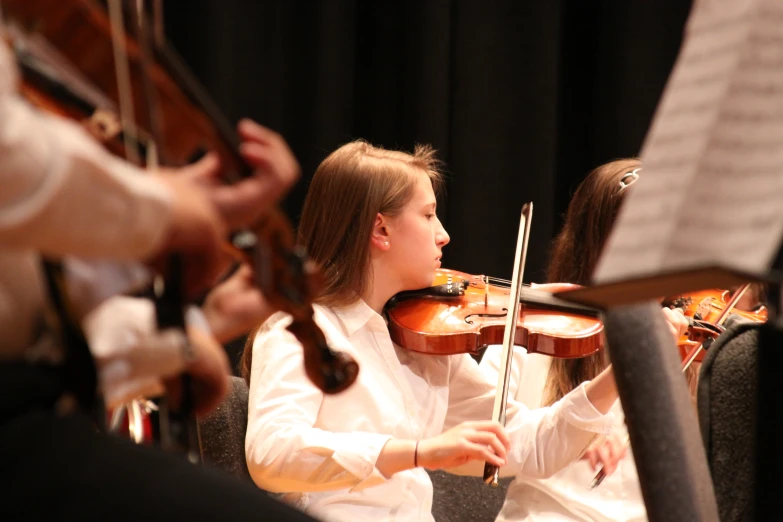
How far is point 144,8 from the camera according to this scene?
Result: 79 cm

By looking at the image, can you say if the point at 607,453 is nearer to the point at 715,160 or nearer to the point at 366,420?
the point at 366,420

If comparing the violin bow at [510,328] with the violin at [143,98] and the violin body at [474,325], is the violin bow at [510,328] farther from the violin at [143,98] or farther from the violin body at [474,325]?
the violin at [143,98]

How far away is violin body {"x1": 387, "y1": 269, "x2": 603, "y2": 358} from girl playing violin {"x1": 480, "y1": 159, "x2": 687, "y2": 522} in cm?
17

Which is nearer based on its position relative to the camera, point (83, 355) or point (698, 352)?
point (83, 355)

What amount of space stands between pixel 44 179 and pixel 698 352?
63.2 inches

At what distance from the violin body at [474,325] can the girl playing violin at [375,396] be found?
4cm

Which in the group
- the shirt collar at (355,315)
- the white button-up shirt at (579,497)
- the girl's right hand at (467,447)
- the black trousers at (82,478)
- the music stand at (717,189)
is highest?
the music stand at (717,189)

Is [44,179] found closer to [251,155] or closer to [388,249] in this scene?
[251,155]

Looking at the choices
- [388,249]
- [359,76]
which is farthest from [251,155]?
[359,76]

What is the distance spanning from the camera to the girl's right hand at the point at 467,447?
142cm

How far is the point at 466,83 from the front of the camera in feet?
9.07

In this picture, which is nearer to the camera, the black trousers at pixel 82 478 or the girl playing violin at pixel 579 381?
the black trousers at pixel 82 478

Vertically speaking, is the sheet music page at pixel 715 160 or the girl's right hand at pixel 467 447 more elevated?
the sheet music page at pixel 715 160

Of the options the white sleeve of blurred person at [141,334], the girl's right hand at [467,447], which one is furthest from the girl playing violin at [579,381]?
the white sleeve of blurred person at [141,334]
